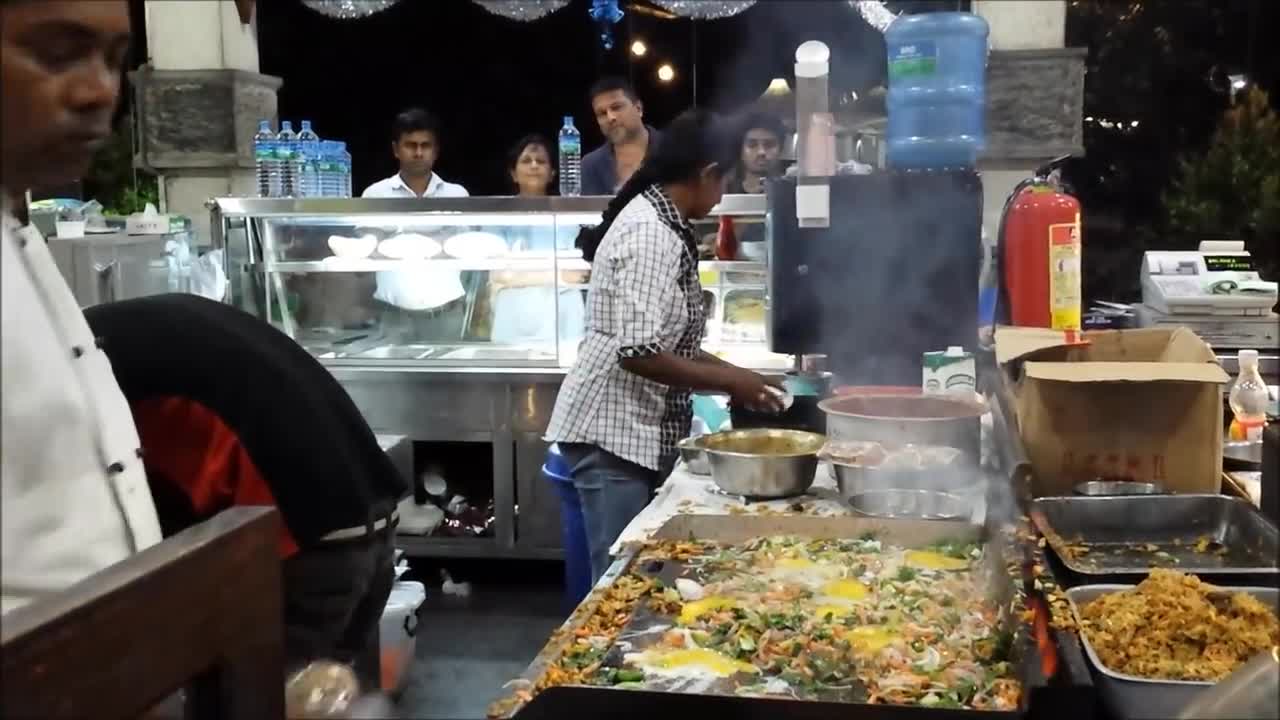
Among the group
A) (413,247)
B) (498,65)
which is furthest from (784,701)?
(498,65)

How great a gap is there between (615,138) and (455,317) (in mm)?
1186

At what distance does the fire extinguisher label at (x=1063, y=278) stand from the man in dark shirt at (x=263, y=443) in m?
1.92

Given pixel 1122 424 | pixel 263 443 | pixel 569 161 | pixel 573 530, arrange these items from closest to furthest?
pixel 263 443, pixel 1122 424, pixel 573 530, pixel 569 161

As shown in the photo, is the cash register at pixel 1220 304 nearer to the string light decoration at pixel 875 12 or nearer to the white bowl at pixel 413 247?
the string light decoration at pixel 875 12

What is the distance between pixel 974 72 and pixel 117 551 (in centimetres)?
346

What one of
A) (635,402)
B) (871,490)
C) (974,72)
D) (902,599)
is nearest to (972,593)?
(902,599)

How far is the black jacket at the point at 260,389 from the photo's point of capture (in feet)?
6.07

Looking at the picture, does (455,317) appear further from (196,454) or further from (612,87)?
(196,454)

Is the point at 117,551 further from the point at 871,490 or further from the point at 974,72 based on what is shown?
the point at 974,72

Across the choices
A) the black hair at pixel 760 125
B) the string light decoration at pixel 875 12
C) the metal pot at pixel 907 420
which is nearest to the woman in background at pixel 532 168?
the black hair at pixel 760 125

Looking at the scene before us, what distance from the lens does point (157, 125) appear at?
609cm

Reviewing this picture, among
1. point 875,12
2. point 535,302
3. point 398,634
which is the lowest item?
point 398,634

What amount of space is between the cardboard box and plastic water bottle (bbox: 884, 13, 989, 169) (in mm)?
1129

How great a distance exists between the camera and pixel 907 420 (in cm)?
286
